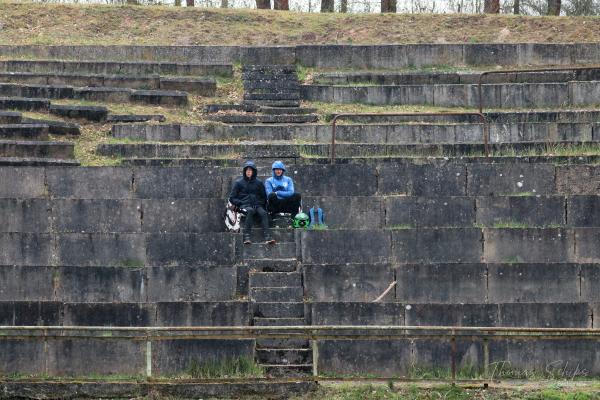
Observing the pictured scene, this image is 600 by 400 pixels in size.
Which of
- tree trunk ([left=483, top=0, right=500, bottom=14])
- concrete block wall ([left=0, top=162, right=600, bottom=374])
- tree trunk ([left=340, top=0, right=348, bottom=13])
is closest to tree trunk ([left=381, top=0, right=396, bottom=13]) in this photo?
tree trunk ([left=483, top=0, right=500, bottom=14])

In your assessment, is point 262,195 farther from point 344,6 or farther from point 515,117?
point 344,6

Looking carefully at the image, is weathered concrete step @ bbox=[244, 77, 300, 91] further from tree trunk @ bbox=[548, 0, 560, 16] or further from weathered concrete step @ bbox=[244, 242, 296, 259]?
tree trunk @ bbox=[548, 0, 560, 16]

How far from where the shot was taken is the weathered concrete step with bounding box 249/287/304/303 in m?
23.6

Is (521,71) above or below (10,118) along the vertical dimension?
above

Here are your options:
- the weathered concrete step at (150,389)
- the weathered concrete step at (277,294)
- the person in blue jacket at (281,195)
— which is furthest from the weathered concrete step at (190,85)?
the weathered concrete step at (150,389)

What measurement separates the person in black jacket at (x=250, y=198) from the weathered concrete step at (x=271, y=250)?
102 millimetres

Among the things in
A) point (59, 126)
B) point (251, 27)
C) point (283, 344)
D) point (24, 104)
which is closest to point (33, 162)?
point (59, 126)

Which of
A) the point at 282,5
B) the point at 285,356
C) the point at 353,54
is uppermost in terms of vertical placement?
the point at 282,5

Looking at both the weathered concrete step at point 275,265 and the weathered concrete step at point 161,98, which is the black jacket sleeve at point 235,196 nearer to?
the weathered concrete step at point 275,265

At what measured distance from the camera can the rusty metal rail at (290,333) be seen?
21250 mm

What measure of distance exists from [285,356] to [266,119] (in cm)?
961

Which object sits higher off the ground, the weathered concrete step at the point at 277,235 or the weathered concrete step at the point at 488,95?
the weathered concrete step at the point at 488,95

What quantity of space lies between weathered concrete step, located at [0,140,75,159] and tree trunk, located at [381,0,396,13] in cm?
1530

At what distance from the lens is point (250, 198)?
25188 millimetres
